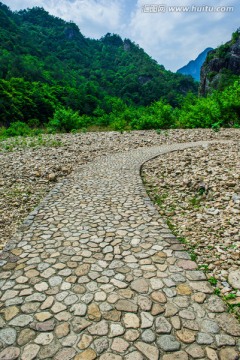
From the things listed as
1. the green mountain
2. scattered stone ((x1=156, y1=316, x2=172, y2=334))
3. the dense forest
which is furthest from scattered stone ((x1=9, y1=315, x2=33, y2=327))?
the green mountain

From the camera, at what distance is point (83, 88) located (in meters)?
48.3

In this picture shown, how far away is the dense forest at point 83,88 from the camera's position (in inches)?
670

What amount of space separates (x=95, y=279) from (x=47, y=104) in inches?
1558

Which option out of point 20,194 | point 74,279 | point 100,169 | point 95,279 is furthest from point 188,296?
point 100,169

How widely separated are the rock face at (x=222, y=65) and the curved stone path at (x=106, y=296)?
47511mm

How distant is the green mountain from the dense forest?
0.45 feet

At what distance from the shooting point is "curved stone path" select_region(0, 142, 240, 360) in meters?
2.13

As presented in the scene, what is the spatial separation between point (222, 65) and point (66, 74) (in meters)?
33.9

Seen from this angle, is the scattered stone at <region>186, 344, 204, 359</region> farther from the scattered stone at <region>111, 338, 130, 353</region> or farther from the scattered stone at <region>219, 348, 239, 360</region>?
the scattered stone at <region>111, 338, 130, 353</region>

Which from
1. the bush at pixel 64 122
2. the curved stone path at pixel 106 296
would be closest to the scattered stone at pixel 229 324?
the curved stone path at pixel 106 296

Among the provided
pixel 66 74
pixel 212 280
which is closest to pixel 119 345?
pixel 212 280

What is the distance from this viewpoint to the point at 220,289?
9.17 ft

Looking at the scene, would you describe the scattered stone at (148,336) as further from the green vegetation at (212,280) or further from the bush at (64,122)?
the bush at (64,122)

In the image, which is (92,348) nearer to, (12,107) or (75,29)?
(12,107)
